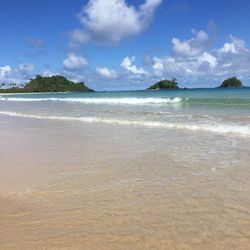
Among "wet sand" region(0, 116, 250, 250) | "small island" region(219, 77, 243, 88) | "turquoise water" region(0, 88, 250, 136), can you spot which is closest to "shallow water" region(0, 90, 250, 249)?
"wet sand" region(0, 116, 250, 250)

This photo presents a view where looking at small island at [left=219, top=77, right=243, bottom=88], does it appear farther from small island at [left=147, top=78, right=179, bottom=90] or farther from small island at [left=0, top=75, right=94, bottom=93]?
small island at [left=0, top=75, right=94, bottom=93]

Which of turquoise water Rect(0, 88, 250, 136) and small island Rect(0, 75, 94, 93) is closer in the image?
turquoise water Rect(0, 88, 250, 136)

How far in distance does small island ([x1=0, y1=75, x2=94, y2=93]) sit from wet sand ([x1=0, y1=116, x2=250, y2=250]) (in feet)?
511

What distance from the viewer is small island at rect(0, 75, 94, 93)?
158575 mm

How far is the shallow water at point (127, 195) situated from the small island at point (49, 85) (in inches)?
6125

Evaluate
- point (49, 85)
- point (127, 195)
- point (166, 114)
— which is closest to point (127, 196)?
point (127, 195)

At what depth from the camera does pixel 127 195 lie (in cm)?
485

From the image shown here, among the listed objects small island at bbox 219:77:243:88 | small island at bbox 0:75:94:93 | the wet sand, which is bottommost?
the wet sand

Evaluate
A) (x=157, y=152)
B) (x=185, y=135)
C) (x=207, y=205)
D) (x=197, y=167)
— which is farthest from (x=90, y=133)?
(x=207, y=205)

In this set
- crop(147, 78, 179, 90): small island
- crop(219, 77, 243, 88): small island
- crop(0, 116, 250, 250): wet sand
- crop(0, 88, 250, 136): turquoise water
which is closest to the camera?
crop(0, 116, 250, 250): wet sand

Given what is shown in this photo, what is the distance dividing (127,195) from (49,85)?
16386 cm

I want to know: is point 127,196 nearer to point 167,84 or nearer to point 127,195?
point 127,195

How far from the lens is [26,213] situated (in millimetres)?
4277

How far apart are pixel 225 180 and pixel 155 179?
103 centimetres
